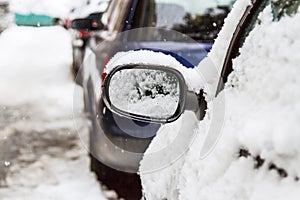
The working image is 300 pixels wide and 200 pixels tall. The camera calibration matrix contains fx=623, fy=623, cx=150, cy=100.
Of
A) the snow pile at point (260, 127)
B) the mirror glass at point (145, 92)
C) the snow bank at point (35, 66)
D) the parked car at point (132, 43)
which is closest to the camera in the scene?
the snow pile at point (260, 127)

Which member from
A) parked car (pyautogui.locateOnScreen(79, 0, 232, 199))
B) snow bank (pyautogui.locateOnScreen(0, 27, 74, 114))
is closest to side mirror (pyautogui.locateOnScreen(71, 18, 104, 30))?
parked car (pyautogui.locateOnScreen(79, 0, 232, 199))

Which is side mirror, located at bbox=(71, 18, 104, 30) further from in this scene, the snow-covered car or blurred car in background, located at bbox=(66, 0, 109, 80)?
the snow-covered car

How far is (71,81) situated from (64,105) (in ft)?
4.01

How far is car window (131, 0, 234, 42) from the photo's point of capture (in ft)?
18.6

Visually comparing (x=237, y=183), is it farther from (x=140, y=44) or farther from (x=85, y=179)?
(x=85, y=179)

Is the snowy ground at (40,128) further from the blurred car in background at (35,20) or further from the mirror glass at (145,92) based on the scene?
the mirror glass at (145,92)

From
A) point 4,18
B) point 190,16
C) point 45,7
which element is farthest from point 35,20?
point 190,16

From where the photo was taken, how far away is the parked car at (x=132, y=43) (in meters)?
5.40

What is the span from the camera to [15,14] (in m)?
15.7

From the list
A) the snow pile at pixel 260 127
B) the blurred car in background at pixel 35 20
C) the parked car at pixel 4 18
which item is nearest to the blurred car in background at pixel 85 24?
the snow pile at pixel 260 127

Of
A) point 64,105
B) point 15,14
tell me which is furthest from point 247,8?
point 15,14

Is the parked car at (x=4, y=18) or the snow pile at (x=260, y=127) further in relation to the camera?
the parked car at (x=4, y=18)

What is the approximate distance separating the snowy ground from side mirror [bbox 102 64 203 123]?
3.47 meters

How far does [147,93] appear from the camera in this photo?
2.25 metres
